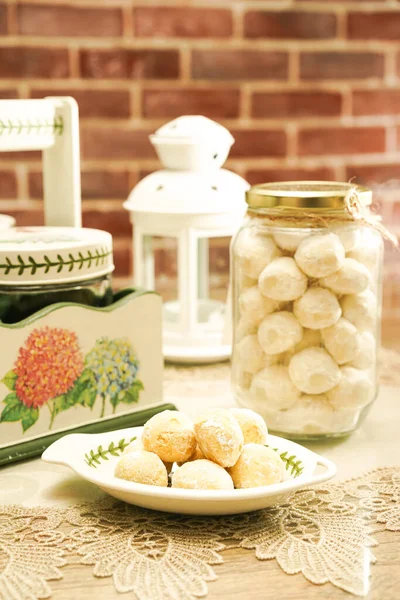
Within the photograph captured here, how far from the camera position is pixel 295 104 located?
6.10ft

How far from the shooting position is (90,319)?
101 cm

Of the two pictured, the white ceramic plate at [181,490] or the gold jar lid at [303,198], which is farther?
the gold jar lid at [303,198]

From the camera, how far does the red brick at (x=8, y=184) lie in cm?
176

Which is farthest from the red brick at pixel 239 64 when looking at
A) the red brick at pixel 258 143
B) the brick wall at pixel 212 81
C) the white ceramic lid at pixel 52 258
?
the white ceramic lid at pixel 52 258

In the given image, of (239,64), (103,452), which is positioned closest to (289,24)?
(239,64)

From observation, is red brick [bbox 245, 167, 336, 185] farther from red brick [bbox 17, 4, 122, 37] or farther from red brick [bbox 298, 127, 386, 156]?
red brick [bbox 17, 4, 122, 37]

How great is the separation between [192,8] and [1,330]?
3.44 feet

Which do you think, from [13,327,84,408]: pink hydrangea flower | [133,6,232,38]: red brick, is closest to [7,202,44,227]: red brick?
[133,6,232,38]: red brick

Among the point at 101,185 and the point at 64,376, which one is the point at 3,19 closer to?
the point at 101,185

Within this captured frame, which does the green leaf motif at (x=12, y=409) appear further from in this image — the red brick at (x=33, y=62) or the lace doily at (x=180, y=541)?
the red brick at (x=33, y=62)

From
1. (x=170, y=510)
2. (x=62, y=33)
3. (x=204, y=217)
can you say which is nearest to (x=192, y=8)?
(x=62, y=33)

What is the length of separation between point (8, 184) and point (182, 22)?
464mm

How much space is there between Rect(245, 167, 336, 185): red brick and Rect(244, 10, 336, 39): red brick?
0.27 metres

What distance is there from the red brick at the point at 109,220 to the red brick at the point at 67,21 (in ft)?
1.11
